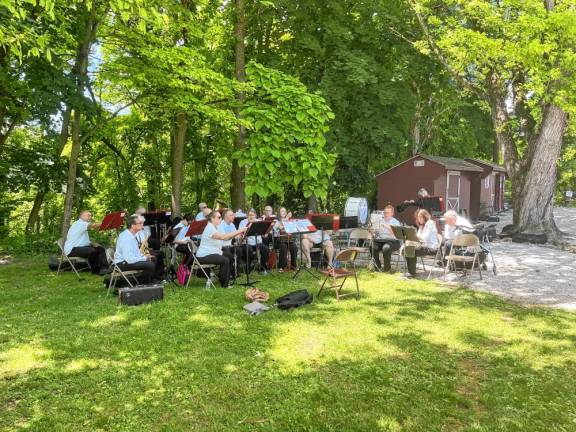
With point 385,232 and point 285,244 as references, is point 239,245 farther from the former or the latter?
point 385,232

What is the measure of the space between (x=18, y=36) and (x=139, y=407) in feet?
14.1

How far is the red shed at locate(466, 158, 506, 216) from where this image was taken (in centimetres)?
2512

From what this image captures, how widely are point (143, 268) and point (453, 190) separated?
17.4 metres

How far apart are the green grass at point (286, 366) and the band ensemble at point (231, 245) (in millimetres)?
1218

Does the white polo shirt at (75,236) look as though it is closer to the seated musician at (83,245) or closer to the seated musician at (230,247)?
the seated musician at (83,245)

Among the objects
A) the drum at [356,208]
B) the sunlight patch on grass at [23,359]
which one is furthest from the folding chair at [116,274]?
the drum at [356,208]

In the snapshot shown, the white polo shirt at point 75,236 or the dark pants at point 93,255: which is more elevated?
the white polo shirt at point 75,236

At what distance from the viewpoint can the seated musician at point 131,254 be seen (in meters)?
8.09

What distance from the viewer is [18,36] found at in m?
5.06

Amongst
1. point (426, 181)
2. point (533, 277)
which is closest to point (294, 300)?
point (533, 277)

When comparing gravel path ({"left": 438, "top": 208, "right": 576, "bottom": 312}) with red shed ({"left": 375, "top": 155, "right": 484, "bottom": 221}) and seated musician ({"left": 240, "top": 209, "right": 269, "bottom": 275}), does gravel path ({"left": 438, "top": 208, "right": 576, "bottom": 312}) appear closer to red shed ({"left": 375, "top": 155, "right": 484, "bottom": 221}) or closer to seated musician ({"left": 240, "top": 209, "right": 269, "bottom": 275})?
seated musician ({"left": 240, "top": 209, "right": 269, "bottom": 275})

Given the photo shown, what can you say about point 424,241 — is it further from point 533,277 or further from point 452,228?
point 533,277

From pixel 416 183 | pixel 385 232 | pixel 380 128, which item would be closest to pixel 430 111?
pixel 416 183

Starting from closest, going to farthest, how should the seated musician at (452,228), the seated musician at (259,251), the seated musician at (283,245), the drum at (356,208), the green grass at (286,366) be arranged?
the green grass at (286,366)
the seated musician at (452,228)
the seated musician at (259,251)
the seated musician at (283,245)
the drum at (356,208)
